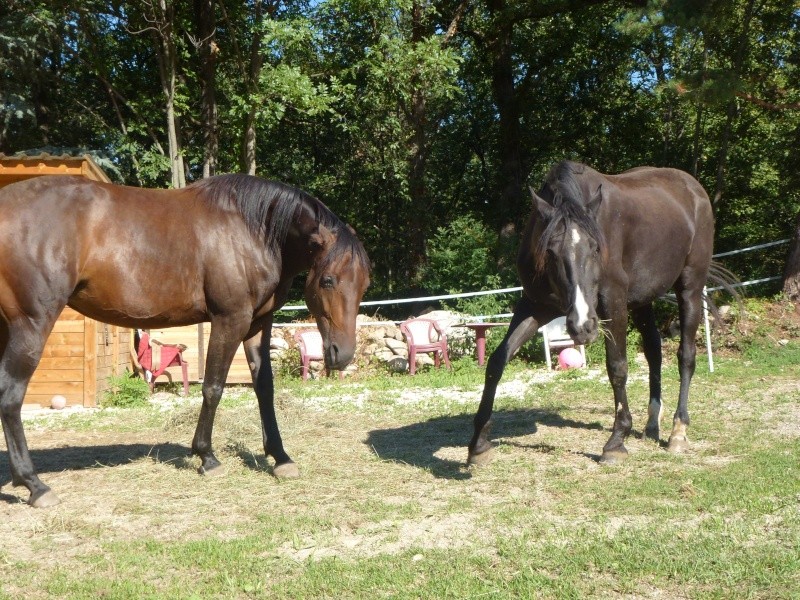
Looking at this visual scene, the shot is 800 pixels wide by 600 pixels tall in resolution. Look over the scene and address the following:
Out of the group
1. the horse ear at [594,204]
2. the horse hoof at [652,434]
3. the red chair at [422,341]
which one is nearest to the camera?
the horse ear at [594,204]

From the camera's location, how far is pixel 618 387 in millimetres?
5703

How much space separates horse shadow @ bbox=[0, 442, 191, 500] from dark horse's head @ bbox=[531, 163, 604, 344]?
3155 mm

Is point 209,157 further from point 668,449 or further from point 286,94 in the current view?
point 668,449

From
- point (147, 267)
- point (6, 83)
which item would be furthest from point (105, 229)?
point (6, 83)

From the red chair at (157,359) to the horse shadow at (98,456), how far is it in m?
4.03

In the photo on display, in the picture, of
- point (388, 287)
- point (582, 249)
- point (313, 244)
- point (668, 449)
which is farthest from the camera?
point (388, 287)

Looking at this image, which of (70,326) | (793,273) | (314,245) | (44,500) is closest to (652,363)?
(314,245)

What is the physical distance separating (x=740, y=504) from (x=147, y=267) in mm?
4052

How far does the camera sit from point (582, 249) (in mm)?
4898

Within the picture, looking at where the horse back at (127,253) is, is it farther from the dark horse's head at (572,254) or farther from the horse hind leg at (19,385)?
the dark horse's head at (572,254)

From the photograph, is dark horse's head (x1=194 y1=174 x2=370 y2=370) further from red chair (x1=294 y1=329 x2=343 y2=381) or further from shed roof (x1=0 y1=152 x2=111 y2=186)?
red chair (x1=294 y1=329 x2=343 y2=381)

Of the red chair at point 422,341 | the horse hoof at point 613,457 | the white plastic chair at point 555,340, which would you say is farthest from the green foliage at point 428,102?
the horse hoof at point 613,457

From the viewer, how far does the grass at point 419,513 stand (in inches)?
131

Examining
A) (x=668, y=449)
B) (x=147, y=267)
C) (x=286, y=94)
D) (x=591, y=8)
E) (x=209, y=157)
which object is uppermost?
(x=591, y=8)
